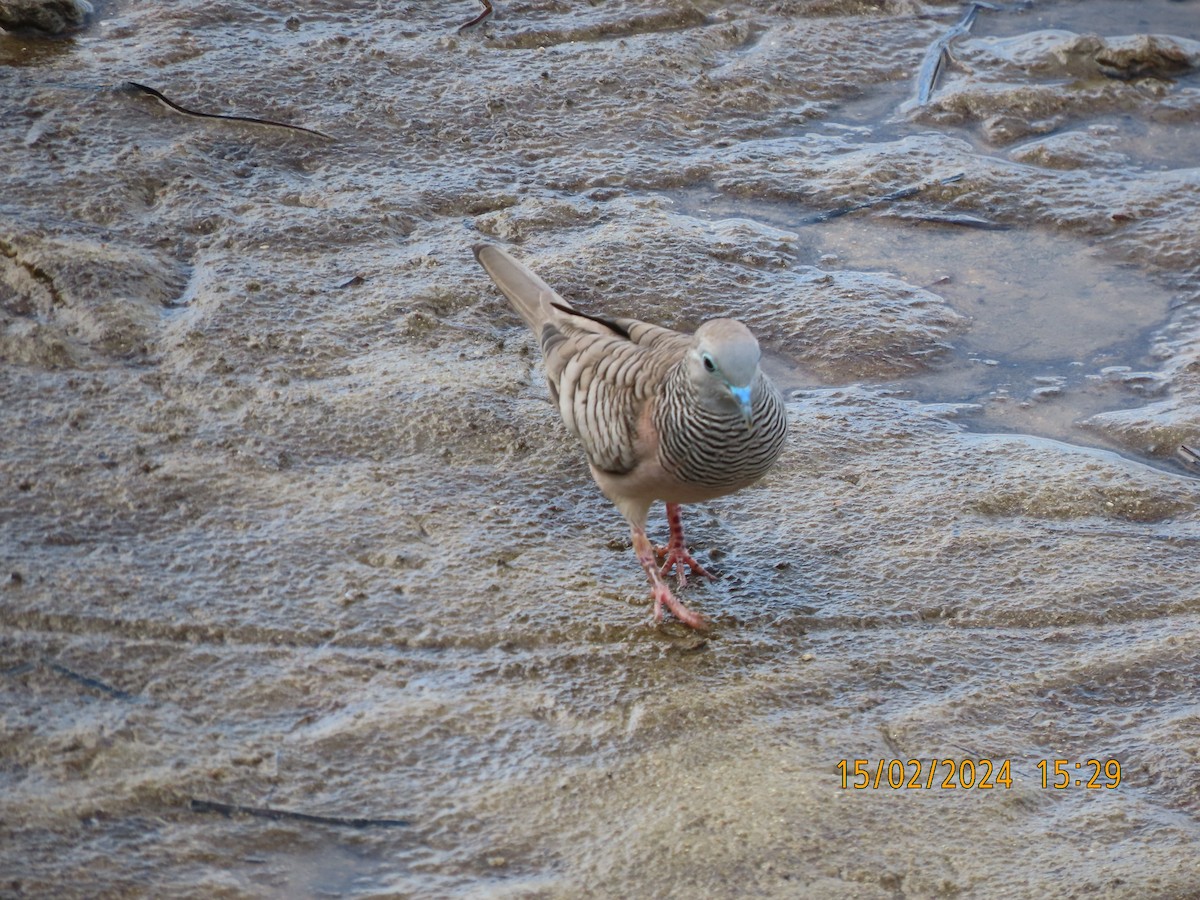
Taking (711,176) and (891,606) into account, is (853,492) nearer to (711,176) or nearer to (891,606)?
(891,606)

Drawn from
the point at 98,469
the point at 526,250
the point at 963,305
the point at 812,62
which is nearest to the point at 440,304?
the point at 526,250

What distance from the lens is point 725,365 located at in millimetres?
3326

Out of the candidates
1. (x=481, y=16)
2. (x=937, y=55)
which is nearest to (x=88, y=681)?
(x=481, y=16)

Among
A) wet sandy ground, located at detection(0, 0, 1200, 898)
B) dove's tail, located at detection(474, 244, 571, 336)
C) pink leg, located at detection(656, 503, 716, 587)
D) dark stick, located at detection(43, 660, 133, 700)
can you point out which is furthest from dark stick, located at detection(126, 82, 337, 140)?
dark stick, located at detection(43, 660, 133, 700)

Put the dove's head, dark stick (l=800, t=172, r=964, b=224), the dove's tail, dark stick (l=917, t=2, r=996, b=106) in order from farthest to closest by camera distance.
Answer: dark stick (l=917, t=2, r=996, b=106)
dark stick (l=800, t=172, r=964, b=224)
the dove's tail
the dove's head

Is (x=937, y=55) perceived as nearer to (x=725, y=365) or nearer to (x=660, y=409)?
(x=660, y=409)

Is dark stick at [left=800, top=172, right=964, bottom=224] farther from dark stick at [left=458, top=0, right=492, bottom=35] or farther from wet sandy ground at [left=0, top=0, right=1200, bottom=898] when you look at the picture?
dark stick at [left=458, top=0, right=492, bottom=35]

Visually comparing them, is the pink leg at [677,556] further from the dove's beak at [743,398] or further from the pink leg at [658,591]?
the dove's beak at [743,398]

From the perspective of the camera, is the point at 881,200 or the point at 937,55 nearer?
the point at 881,200

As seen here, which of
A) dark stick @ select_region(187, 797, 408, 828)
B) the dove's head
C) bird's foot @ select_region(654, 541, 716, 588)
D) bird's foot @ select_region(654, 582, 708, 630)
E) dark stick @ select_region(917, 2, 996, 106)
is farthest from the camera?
dark stick @ select_region(917, 2, 996, 106)

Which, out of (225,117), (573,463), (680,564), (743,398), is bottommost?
(680,564)

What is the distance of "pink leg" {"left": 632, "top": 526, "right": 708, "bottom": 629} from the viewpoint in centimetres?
381

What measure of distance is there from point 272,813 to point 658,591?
1.27 m

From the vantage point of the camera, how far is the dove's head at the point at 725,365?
3.32 m
